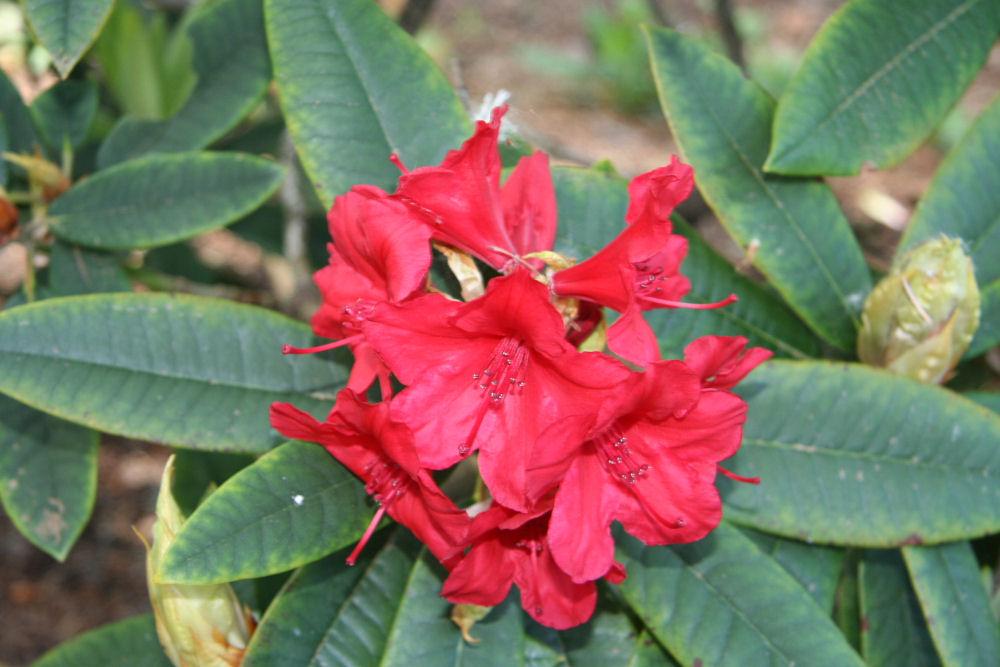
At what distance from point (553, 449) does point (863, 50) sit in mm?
894

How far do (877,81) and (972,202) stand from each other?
0.27 metres

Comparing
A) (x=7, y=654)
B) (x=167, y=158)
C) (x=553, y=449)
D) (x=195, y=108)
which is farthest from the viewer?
(x=7, y=654)

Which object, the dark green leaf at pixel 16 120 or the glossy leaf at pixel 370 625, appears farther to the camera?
the dark green leaf at pixel 16 120

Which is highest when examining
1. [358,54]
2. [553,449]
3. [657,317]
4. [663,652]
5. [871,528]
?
[358,54]

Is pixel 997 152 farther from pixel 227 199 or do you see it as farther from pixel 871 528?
pixel 227 199

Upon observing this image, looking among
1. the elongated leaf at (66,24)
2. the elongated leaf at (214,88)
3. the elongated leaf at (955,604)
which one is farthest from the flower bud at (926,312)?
the elongated leaf at (66,24)

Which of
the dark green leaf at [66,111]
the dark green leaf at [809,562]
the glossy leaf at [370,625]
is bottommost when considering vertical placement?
the dark green leaf at [809,562]

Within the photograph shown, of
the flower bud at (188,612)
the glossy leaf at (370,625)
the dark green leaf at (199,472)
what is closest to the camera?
the flower bud at (188,612)

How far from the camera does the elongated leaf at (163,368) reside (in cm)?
105

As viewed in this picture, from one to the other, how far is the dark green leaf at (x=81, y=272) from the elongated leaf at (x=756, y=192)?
35.3 inches

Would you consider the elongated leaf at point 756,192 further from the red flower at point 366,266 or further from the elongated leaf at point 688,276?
the red flower at point 366,266

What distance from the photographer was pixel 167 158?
4.20 ft

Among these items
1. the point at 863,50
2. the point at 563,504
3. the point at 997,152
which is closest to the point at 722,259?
the point at 863,50

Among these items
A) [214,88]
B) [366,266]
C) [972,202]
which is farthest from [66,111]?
[972,202]
